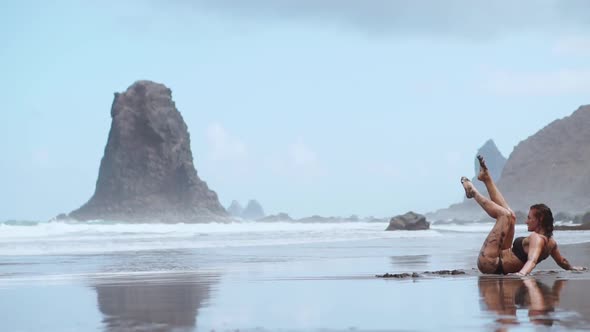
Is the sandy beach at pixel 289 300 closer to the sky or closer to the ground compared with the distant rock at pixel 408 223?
closer to the ground

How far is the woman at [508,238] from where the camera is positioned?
415 inches

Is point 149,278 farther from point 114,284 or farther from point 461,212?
point 461,212

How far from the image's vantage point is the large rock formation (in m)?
137

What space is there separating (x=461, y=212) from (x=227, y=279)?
568 feet

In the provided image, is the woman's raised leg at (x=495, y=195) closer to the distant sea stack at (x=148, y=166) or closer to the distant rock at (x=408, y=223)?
the distant rock at (x=408, y=223)

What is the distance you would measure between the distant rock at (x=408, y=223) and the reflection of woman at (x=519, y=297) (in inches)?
1499

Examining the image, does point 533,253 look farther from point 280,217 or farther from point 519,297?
point 280,217

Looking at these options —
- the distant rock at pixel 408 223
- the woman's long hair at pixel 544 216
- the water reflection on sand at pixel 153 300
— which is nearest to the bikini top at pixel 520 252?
the woman's long hair at pixel 544 216

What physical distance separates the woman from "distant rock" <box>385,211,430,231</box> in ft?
122

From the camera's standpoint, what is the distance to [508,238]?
35.3ft

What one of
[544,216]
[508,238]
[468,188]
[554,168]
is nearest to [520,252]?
[508,238]

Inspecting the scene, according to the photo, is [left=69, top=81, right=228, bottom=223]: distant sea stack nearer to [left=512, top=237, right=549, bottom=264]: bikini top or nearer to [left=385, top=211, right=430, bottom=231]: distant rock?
[left=385, top=211, right=430, bottom=231]: distant rock

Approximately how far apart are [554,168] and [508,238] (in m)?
142

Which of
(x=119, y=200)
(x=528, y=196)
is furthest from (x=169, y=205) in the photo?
(x=528, y=196)
